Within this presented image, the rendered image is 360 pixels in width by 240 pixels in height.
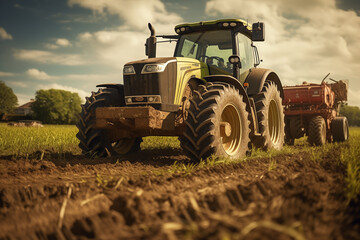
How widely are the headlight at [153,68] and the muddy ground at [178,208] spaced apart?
6.19 feet

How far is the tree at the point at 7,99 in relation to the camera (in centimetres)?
6644

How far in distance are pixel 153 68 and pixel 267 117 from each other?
2788mm

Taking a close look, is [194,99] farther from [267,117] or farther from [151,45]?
[267,117]

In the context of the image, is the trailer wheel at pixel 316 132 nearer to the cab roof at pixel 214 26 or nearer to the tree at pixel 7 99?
the cab roof at pixel 214 26

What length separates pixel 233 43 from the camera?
258 inches

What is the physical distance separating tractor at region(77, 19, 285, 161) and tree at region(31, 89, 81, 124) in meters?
68.0

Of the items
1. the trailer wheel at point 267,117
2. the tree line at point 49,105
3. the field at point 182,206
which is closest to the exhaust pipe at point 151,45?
the trailer wheel at point 267,117

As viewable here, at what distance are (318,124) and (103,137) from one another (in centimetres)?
677

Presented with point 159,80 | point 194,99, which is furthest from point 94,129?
point 194,99

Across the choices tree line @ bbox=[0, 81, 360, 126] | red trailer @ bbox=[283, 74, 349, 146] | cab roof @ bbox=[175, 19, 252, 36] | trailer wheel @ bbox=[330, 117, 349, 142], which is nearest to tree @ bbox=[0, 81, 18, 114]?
tree line @ bbox=[0, 81, 360, 126]

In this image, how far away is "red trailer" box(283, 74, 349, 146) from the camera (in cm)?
995

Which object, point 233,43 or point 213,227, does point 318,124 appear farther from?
point 213,227

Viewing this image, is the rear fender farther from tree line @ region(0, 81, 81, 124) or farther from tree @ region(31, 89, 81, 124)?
tree @ region(31, 89, 81, 124)

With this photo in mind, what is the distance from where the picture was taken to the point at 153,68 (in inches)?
211
